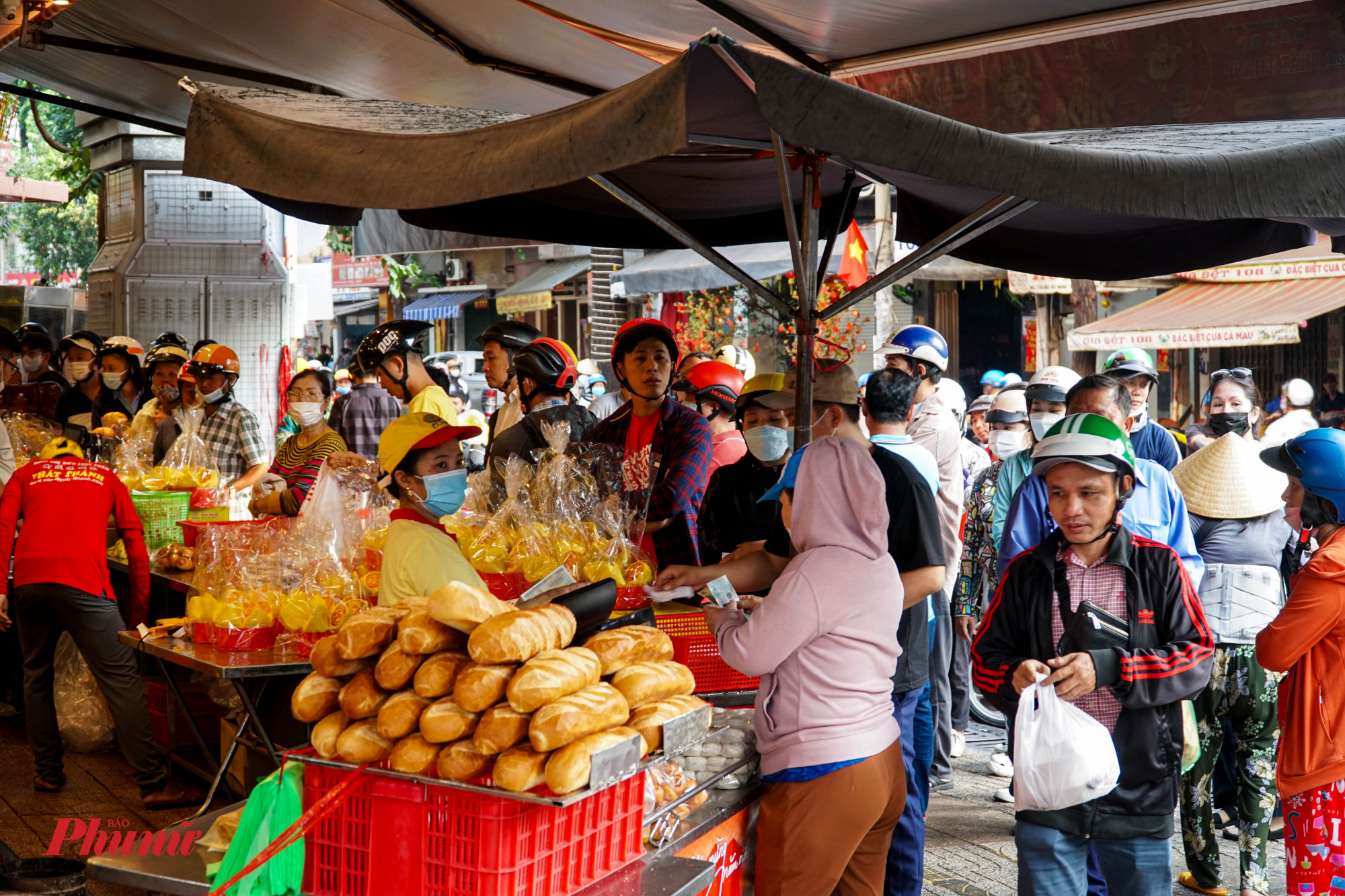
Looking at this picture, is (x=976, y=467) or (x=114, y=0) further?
(x=976, y=467)

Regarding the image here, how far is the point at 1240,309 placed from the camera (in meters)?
13.8

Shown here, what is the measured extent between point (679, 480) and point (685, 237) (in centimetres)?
110

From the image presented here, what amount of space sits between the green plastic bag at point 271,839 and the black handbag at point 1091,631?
2101mm

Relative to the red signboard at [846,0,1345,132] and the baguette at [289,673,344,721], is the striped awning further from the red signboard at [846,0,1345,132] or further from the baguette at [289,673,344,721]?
the baguette at [289,673,344,721]

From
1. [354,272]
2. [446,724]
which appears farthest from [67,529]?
[354,272]

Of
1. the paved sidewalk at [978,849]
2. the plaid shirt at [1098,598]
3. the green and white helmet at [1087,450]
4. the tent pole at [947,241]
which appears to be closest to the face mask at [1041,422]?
the tent pole at [947,241]

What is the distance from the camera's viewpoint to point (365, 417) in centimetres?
810

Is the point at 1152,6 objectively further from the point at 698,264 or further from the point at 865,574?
the point at 698,264

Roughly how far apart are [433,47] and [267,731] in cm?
400

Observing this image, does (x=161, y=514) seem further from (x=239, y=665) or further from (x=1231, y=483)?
(x=1231, y=483)

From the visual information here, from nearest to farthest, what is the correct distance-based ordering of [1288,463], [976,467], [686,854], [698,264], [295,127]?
[686,854] → [295,127] → [1288,463] → [976,467] → [698,264]

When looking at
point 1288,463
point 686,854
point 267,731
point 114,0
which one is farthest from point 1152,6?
point 114,0

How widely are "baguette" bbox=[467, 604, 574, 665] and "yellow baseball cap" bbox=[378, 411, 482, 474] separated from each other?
1.26 meters

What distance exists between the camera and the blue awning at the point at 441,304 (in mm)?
32250
